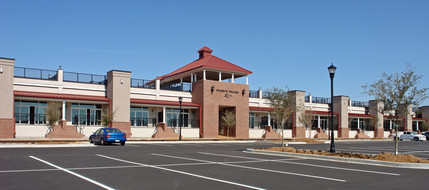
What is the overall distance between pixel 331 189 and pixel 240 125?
37.8 meters

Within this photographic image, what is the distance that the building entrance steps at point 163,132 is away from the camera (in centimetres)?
4169

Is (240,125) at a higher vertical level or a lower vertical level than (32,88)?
lower

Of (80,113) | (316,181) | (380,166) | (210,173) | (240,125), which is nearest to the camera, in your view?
(316,181)

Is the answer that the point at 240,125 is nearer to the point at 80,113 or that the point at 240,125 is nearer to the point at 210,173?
the point at 80,113

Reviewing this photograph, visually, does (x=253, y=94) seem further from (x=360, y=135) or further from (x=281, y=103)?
(x=281, y=103)

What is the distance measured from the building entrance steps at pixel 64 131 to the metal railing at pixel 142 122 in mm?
6487

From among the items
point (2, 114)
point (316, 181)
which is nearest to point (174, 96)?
point (2, 114)

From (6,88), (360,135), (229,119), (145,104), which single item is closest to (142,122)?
(145,104)

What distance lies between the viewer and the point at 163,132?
138ft

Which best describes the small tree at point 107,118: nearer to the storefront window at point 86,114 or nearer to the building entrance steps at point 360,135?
the storefront window at point 86,114

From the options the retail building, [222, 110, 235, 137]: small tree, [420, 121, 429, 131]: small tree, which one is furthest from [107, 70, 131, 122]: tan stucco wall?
[420, 121, 429, 131]: small tree

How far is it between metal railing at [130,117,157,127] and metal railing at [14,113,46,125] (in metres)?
9.23

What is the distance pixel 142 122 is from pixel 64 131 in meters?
9.14

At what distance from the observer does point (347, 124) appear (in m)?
60.7
